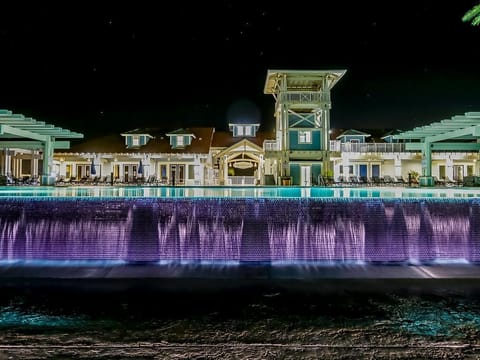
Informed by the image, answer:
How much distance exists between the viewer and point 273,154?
25766 mm

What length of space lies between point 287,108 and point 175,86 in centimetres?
1823

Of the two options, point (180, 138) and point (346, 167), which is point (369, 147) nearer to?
point (346, 167)

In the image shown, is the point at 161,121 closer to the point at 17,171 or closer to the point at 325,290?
the point at 17,171

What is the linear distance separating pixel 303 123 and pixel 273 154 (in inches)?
121

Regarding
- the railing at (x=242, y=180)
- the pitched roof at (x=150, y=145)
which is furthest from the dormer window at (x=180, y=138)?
the railing at (x=242, y=180)

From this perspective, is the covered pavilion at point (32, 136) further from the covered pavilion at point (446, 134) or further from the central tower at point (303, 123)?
the covered pavilion at point (446, 134)

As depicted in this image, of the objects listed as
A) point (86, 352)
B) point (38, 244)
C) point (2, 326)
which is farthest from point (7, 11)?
point (86, 352)

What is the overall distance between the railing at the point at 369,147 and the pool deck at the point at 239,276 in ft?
68.6

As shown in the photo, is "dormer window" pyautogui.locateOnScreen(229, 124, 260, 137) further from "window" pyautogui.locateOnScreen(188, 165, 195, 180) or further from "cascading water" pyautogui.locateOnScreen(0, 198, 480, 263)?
"cascading water" pyautogui.locateOnScreen(0, 198, 480, 263)

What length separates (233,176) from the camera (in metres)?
30.3

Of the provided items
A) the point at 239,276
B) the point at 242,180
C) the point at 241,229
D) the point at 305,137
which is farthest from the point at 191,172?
the point at 239,276

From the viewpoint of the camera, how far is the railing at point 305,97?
83.1ft

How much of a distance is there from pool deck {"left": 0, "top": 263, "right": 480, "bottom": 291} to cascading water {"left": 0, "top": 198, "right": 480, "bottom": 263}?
64 centimetres

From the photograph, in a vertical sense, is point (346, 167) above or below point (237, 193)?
above
